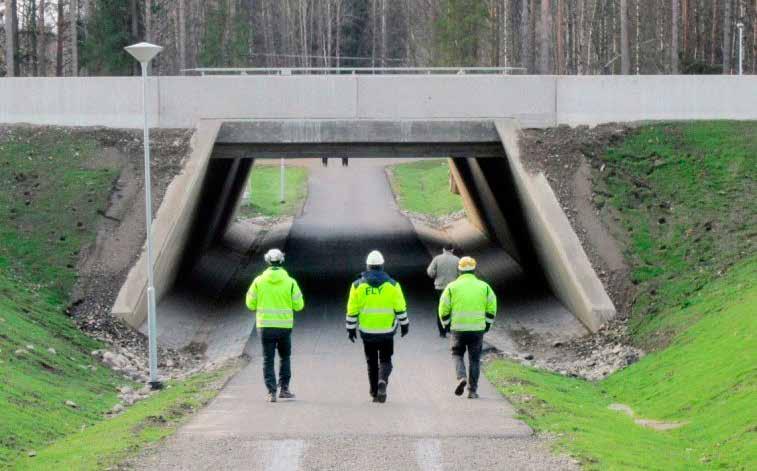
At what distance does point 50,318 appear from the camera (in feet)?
70.6

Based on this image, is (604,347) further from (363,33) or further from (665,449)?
(363,33)

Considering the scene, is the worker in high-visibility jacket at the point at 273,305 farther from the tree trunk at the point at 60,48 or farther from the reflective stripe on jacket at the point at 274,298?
the tree trunk at the point at 60,48

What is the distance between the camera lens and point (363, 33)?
90062 mm

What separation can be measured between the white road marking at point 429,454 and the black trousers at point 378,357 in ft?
8.97

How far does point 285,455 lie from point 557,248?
14.0 m

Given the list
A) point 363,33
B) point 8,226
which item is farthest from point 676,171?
point 363,33

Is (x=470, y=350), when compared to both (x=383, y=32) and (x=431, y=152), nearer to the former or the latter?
(x=431, y=152)

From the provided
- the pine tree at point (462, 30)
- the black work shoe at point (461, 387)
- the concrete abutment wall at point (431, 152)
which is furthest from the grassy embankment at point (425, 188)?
the black work shoe at point (461, 387)

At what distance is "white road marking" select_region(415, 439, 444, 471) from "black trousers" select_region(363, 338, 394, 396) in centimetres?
273

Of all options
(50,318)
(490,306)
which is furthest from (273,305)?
(50,318)

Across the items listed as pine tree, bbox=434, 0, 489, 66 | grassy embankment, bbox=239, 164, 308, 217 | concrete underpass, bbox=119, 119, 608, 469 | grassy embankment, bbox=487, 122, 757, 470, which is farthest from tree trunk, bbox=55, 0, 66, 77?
grassy embankment, bbox=487, 122, 757, 470

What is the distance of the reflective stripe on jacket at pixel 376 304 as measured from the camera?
15.2 meters

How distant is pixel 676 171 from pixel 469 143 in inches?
184

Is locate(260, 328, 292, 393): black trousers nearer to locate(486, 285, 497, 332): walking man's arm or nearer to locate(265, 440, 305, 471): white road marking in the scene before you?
locate(486, 285, 497, 332): walking man's arm
